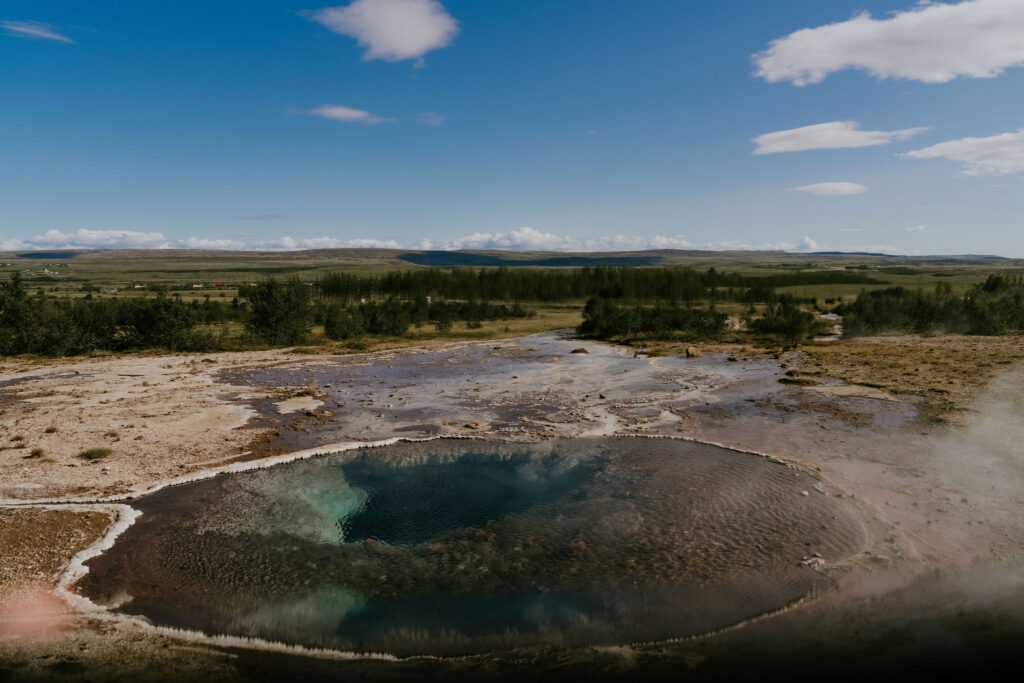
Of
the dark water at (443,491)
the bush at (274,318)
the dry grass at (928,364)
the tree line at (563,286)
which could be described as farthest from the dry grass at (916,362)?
the tree line at (563,286)

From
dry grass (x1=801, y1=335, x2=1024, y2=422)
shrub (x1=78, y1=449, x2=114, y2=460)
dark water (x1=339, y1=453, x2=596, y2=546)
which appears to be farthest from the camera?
dry grass (x1=801, y1=335, x2=1024, y2=422)

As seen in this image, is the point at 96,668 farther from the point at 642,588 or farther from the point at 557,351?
the point at 557,351

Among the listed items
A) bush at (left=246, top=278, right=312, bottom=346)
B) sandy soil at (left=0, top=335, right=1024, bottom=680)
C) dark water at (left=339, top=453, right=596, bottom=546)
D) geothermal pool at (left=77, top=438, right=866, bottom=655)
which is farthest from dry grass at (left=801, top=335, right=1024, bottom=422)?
bush at (left=246, top=278, right=312, bottom=346)

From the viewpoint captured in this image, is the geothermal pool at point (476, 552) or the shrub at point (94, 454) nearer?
the geothermal pool at point (476, 552)

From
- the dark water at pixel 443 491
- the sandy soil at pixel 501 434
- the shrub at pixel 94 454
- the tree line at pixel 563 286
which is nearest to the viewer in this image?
the sandy soil at pixel 501 434

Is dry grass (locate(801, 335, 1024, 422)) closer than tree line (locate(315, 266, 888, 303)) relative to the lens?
Yes

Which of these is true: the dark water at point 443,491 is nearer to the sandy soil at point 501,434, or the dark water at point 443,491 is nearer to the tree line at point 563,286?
the sandy soil at point 501,434

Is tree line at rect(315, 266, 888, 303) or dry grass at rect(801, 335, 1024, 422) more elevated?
tree line at rect(315, 266, 888, 303)

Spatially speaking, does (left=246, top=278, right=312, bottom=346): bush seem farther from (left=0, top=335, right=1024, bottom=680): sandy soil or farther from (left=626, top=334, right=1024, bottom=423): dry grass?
(left=626, top=334, right=1024, bottom=423): dry grass
